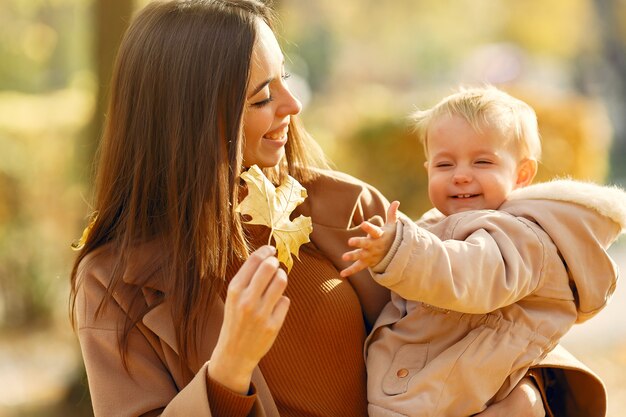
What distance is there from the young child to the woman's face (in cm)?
45

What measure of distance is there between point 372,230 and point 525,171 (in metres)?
0.80

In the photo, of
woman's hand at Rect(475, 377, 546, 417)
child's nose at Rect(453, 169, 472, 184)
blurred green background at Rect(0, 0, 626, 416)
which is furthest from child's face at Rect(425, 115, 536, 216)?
blurred green background at Rect(0, 0, 626, 416)

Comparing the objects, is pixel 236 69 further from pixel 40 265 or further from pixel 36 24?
pixel 36 24

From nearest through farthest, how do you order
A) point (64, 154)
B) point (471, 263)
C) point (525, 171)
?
point (471, 263), point (525, 171), point (64, 154)

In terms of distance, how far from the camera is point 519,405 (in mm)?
2572

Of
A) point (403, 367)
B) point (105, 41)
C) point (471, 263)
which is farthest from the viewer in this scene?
point (105, 41)

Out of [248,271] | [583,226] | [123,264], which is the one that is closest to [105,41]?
[123,264]

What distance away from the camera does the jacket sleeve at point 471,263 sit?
227cm

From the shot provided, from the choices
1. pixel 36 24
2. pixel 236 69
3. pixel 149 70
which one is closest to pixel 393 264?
pixel 236 69

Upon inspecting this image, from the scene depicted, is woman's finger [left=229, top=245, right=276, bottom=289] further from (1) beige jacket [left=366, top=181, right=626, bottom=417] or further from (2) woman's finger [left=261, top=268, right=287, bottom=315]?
(1) beige jacket [left=366, top=181, right=626, bottom=417]

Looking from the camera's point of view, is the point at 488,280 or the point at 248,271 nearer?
the point at 248,271

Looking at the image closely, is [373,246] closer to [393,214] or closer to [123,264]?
[393,214]

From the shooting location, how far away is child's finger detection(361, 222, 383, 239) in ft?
7.25

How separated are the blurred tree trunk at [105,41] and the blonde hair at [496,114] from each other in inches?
129
